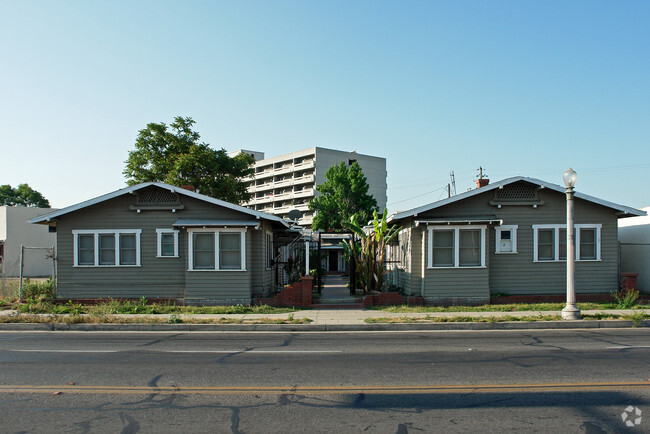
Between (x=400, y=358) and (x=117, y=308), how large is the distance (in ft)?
35.9

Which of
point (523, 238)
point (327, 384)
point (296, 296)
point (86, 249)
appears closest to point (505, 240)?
point (523, 238)

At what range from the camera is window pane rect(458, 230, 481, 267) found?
710 inches

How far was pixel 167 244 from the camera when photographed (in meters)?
18.3

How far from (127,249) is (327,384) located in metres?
13.1

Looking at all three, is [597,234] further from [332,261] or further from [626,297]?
[332,261]

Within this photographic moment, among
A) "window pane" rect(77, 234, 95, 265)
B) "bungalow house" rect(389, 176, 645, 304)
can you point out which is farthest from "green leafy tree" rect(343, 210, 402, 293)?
"window pane" rect(77, 234, 95, 265)

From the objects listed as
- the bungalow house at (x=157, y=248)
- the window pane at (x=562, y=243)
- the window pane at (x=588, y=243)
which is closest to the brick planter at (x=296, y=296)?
the bungalow house at (x=157, y=248)

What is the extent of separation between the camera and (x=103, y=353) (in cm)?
1029

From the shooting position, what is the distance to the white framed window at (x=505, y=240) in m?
18.4

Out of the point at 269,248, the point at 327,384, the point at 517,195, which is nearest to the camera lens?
the point at 327,384

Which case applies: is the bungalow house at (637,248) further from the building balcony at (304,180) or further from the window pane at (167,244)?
the building balcony at (304,180)

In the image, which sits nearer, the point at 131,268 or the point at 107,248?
the point at 131,268

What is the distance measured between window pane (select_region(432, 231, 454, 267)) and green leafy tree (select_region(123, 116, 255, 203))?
83.3 feet

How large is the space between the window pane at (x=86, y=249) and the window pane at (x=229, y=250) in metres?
4.94
